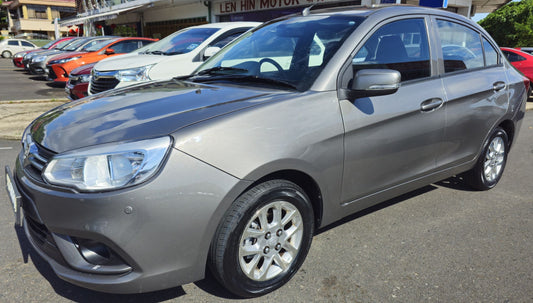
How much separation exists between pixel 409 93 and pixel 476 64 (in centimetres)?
123

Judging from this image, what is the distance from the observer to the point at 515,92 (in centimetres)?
423

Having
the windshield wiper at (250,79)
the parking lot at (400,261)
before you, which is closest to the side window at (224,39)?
the windshield wiper at (250,79)

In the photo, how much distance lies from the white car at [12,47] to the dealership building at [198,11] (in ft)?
19.8

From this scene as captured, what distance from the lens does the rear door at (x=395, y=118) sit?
276 cm

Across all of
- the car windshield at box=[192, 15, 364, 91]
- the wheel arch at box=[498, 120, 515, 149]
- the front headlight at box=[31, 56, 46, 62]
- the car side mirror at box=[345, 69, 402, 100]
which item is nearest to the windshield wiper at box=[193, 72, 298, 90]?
the car windshield at box=[192, 15, 364, 91]

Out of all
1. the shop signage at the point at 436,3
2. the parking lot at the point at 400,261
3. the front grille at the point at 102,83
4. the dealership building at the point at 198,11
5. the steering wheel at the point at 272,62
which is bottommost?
the parking lot at the point at 400,261

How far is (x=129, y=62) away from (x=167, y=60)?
67cm

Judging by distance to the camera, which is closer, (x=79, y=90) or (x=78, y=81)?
(x=79, y=90)

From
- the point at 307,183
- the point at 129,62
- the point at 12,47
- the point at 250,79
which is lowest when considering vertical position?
the point at 12,47

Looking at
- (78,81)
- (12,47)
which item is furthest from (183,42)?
(12,47)

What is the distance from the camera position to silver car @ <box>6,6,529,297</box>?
201 cm

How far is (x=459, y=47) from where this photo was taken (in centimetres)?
373

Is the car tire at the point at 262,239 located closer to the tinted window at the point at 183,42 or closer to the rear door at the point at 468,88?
the rear door at the point at 468,88

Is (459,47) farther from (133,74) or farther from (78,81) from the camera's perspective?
(78,81)
